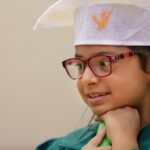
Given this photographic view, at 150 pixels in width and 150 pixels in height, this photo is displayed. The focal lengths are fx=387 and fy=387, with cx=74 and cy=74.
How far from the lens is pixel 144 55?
→ 1.11 meters

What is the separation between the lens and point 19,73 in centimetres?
182

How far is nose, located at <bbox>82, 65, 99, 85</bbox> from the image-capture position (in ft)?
3.59

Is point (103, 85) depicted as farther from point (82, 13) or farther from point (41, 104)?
point (41, 104)

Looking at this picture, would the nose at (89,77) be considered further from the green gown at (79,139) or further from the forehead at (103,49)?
the green gown at (79,139)

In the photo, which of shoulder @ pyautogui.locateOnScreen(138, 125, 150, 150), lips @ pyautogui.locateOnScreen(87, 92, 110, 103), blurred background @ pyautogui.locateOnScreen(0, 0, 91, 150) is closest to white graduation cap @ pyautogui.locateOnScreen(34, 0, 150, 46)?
lips @ pyautogui.locateOnScreen(87, 92, 110, 103)

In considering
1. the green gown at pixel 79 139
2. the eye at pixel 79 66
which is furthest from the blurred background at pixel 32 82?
the eye at pixel 79 66

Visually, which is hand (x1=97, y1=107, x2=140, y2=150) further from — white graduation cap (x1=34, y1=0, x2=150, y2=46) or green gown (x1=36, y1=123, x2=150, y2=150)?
white graduation cap (x1=34, y1=0, x2=150, y2=46)

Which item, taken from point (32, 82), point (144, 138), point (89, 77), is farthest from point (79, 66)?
point (32, 82)

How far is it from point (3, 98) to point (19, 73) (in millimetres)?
143

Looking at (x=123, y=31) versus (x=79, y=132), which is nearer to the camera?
(x=123, y=31)

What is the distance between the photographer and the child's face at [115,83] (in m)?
1.09

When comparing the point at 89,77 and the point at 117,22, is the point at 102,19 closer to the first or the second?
the point at 117,22

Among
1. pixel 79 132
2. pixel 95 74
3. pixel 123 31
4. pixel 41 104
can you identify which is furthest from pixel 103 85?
pixel 41 104

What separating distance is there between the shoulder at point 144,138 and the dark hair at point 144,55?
17cm
